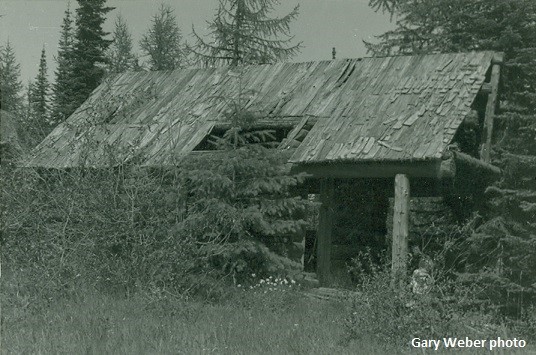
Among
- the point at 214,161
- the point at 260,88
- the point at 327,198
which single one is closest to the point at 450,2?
the point at 260,88

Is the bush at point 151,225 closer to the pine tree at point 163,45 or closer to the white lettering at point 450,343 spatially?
the white lettering at point 450,343

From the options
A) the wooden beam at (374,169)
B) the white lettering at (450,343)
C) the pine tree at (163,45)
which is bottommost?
the white lettering at (450,343)

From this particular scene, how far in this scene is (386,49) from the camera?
81.7 ft

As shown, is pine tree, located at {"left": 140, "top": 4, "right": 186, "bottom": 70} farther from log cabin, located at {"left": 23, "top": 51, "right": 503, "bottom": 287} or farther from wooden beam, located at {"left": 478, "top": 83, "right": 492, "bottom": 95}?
wooden beam, located at {"left": 478, "top": 83, "right": 492, "bottom": 95}

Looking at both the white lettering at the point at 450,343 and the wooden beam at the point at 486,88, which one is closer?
the white lettering at the point at 450,343

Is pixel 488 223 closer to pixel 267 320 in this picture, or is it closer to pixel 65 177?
pixel 267 320

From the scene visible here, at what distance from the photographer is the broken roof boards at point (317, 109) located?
14023 mm

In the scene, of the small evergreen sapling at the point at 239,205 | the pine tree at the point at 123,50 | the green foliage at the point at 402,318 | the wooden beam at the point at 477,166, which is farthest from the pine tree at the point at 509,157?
the pine tree at the point at 123,50

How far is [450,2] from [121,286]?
14323 mm

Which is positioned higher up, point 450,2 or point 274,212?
point 450,2

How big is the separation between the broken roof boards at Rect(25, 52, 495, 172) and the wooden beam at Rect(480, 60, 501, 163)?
1.55ft

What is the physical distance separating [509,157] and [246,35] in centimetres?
1513

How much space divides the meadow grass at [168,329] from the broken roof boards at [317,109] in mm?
3708

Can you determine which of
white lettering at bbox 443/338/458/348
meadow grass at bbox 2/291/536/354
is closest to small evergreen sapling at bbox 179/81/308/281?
meadow grass at bbox 2/291/536/354
